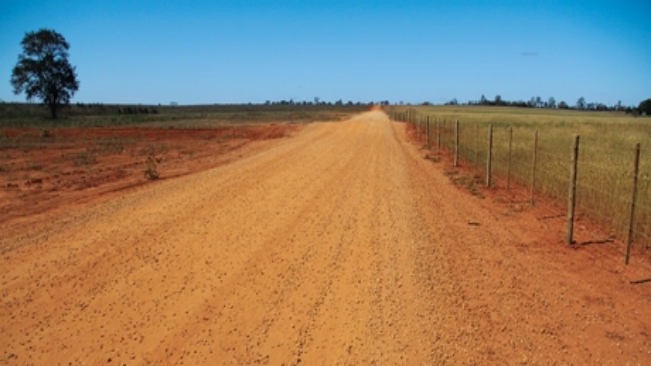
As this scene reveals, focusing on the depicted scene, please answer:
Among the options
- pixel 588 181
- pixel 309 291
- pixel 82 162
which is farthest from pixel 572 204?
pixel 82 162

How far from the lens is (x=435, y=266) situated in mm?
6836

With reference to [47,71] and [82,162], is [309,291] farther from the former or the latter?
[47,71]

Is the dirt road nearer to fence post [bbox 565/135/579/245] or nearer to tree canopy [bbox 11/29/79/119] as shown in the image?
fence post [bbox 565/135/579/245]

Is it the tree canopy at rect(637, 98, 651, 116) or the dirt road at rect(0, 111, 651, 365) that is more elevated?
the tree canopy at rect(637, 98, 651, 116)

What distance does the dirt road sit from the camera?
15.5 ft

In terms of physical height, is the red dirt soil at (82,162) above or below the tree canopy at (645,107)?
below

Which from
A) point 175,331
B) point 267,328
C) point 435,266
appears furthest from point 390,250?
point 175,331

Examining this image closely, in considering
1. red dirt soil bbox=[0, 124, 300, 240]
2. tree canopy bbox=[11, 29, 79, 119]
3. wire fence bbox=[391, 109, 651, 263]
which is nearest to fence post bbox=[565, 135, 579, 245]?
wire fence bbox=[391, 109, 651, 263]

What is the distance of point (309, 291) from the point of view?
6.00 meters

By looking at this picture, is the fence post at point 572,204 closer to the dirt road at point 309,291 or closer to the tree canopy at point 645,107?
the dirt road at point 309,291

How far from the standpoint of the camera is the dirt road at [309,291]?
472 centimetres

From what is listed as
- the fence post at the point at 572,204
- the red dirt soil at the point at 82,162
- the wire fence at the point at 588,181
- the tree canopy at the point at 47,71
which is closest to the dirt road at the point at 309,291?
the fence post at the point at 572,204

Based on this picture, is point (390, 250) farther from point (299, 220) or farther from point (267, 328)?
point (267, 328)

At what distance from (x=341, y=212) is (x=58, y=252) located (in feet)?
16.3
